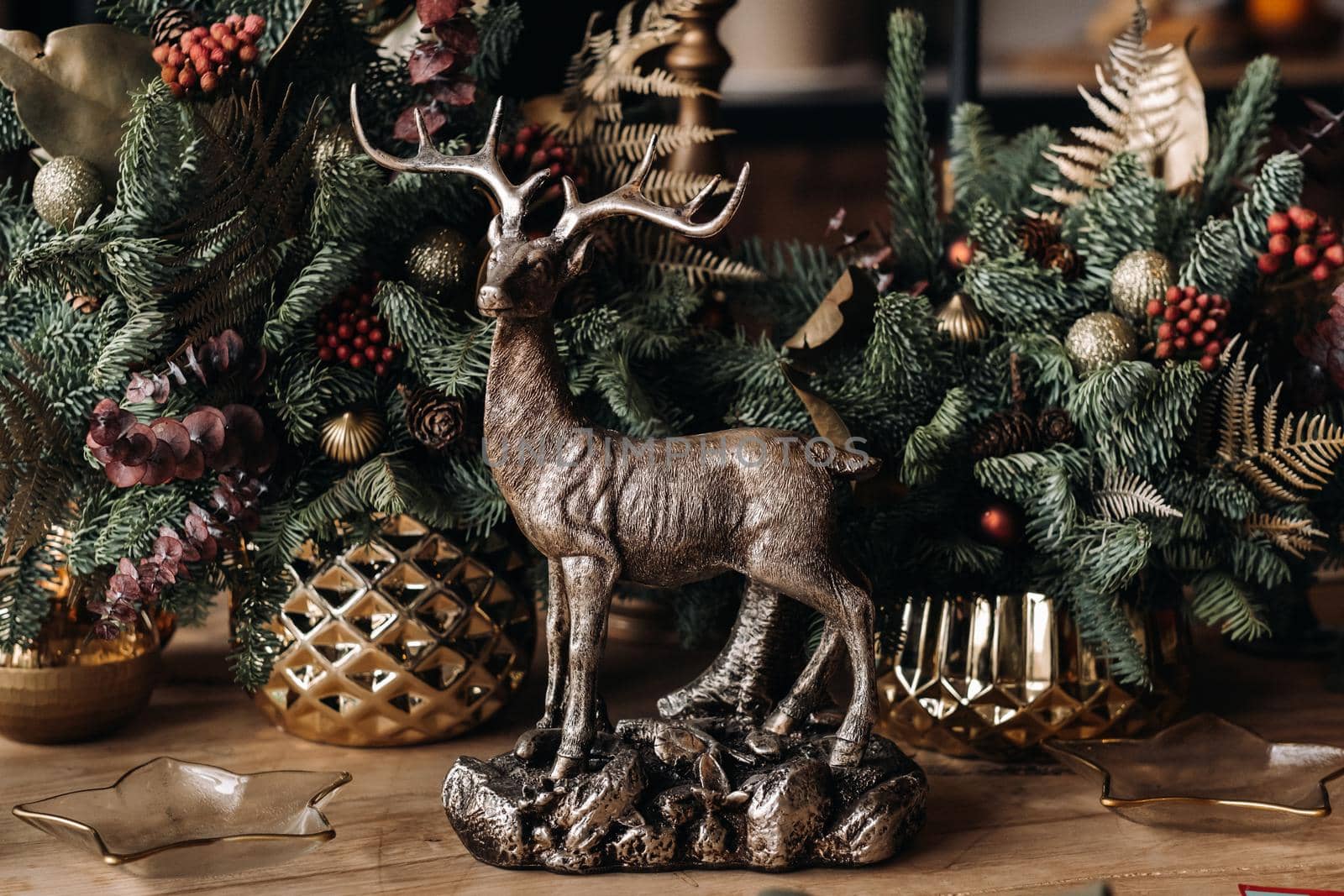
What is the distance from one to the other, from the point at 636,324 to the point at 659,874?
0.33m

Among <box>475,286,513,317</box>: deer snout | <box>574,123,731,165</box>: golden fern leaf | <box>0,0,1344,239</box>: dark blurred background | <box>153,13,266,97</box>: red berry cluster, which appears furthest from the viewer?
<box>0,0,1344,239</box>: dark blurred background

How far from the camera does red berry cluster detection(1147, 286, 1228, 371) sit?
30.1 inches

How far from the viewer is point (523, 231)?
26.3 inches

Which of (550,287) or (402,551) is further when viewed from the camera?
(402,551)

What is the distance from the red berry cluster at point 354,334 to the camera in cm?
79

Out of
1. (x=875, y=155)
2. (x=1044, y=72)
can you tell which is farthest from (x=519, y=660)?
(x=1044, y=72)

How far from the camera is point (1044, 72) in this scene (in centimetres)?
181

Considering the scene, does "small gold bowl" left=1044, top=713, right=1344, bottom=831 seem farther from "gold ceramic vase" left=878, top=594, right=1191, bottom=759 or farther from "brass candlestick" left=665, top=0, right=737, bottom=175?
"brass candlestick" left=665, top=0, right=737, bottom=175

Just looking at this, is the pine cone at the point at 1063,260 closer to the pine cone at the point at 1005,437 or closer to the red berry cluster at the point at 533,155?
the pine cone at the point at 1005,437

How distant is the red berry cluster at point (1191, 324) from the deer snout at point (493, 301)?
381 millimetres

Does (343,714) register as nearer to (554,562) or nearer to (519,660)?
(519,660)

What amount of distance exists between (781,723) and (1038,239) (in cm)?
35

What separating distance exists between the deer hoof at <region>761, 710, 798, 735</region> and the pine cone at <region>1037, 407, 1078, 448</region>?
225 millimetres

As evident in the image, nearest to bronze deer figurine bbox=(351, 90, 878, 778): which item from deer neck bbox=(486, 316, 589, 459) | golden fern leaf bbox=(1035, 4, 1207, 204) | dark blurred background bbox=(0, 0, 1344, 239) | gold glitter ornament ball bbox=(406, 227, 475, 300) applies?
deer neck bbox=(486, 316, 589, 459)
